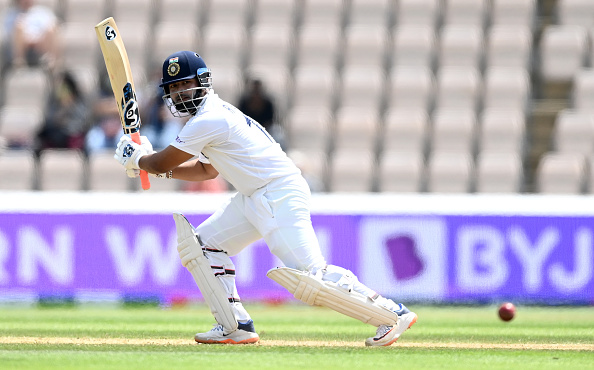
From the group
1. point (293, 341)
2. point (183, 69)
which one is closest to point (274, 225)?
point (293, 341)

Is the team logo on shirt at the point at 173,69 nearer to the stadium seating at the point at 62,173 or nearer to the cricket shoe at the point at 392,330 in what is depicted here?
the cricket shoe at the point at 392,330

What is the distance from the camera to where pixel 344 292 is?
5.66m

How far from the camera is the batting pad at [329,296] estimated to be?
5.61 metres

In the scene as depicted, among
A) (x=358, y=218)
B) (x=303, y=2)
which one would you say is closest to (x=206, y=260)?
(x=358, y=218)

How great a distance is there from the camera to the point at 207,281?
5883mm

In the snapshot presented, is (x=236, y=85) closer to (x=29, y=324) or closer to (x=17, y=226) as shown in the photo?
(x=17, y=226)

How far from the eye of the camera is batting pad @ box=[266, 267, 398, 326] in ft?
18.4

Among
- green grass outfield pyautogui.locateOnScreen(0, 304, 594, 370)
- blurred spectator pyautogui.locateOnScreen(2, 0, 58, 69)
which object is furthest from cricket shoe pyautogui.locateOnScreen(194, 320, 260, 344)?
blurred spectator pyautogui.locateOnScreen(2, 0, 58, 69)

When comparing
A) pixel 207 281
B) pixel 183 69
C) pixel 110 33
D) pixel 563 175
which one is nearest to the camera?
pixel 183 69

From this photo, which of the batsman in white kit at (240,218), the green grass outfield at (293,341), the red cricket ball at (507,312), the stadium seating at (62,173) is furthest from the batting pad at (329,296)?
the stadium seating at (62,173)

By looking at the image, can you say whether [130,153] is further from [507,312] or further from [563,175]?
[563,175]

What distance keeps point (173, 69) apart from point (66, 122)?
227 inches

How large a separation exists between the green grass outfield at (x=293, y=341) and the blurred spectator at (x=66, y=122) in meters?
2.77

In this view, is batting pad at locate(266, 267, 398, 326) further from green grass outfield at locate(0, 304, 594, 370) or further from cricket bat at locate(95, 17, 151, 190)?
cricket bat at locate(95, 17, 151, 190)
